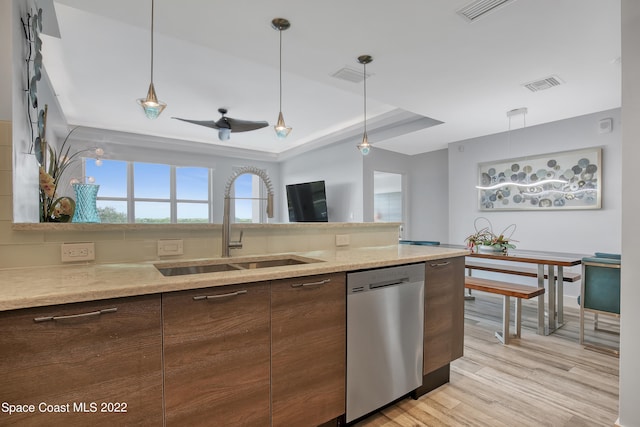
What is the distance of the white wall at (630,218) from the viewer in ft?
4.99

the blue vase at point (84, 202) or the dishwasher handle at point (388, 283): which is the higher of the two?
the blue vase at point (84, 202)

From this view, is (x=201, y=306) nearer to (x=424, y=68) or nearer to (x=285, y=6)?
(x=285, y=6)

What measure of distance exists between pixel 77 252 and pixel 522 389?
277 centimetres

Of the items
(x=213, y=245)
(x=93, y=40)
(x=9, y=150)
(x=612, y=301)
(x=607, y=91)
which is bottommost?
(x=612, y=301)

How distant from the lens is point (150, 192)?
253 inches

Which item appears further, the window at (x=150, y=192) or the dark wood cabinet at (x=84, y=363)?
the window at (x=150, y=192)

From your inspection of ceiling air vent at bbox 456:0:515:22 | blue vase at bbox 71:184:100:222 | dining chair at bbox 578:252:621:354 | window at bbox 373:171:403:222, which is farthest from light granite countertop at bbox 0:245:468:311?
window at bbox 373:171:403:222

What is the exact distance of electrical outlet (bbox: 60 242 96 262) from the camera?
1.42 metres

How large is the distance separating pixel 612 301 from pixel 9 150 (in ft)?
13.5

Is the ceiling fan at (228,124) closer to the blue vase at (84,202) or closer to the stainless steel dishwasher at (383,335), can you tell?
the blue vase at (84,202)

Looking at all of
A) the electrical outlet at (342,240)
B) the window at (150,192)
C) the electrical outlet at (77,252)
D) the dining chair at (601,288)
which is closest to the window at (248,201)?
the window at (150,192)

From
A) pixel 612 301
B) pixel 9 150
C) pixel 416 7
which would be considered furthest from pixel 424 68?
pixel 9 150

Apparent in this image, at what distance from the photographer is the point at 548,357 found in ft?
8.27

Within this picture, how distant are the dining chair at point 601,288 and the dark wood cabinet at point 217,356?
2.93 m
